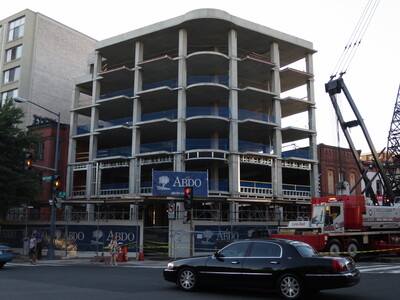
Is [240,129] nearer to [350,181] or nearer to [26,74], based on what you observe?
[350,181]

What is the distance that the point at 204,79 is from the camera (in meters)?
38.7

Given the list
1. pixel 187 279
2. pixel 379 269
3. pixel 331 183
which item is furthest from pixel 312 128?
pixel 187 279

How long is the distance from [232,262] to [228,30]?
31.3 m

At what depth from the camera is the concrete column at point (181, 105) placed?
36594 mm

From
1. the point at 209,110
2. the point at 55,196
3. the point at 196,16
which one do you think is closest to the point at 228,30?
the point at 196,16

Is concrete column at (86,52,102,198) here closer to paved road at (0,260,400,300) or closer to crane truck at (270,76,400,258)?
crane truck at (270,76,400,258)

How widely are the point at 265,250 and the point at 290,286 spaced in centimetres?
111

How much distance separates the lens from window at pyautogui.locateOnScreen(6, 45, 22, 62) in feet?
168

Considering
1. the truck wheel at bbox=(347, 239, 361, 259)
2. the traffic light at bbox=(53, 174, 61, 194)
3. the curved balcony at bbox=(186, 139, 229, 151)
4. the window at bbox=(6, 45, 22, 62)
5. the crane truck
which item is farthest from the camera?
the window at bbox=(6, 45, 22, 62)

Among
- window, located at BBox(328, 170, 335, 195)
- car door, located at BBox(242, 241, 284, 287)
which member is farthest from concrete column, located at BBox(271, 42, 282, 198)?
car door, located at BBox(242, 241, 284, 287)

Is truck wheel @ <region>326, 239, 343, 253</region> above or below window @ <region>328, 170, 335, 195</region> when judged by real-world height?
below

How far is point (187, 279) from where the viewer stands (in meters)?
11.7

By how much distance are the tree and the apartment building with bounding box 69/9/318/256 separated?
16.0 ft

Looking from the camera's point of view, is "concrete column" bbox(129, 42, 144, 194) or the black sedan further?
"concrete column" bbox(129, 42, 144, 194)
